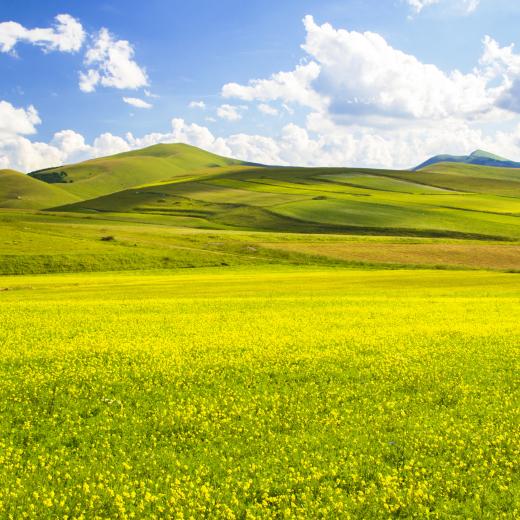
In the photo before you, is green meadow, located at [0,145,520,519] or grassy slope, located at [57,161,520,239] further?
grassy slope, located at [57,161,520,239]

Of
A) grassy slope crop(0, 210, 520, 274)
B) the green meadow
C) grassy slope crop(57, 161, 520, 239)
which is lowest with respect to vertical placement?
the green meadow

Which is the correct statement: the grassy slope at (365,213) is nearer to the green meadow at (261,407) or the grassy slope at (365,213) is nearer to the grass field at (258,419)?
the green meadow at (261,407)

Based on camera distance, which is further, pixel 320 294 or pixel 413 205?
pixel 413 205

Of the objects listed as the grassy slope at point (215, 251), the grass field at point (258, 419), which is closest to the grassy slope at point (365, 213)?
the grassy slope at point (215, 251)

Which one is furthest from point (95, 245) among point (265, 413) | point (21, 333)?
point (265, 413)

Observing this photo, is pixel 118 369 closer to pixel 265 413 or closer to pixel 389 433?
pixel 265 413

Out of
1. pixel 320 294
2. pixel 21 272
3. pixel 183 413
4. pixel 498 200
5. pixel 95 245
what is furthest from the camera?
pixel 498 200

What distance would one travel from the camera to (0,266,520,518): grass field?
40.1 feet

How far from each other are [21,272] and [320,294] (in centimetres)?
5439

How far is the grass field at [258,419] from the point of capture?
481 inches

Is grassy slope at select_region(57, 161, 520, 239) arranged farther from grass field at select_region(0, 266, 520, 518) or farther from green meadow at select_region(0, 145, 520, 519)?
grass field at select_region(0, 266, 520, 518)

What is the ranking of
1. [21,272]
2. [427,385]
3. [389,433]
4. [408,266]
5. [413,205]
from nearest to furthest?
[389,433]
[427,385]
[21,272]
[408,266]
[413,205]

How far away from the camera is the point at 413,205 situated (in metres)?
170

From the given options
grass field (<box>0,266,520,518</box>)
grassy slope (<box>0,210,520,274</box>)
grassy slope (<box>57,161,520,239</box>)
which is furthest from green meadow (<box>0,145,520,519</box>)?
grassy slope (<box>57,161,520,239</box>)
